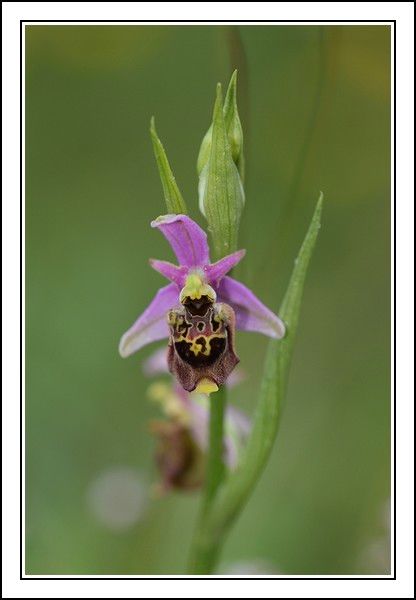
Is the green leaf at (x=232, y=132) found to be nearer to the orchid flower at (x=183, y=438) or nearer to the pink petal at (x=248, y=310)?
the pink petal at (x=248, y=310)

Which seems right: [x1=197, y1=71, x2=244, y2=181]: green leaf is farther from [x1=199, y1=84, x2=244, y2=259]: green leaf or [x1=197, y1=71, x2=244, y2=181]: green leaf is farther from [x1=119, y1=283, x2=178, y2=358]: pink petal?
[x1=119, y1=283, x2=178, y2=358]: pink petal

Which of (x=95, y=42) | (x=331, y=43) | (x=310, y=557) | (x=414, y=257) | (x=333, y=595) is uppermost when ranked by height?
(x=95, y=42)

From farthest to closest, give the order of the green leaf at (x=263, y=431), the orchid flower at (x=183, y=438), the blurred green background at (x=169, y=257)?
the blurred green background at (x=169, y=257), the orchid flower at (x=183, y=438), the green leaf at (x=263, y=431)

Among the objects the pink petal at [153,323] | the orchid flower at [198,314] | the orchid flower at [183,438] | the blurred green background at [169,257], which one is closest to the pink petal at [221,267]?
the orchid flower at [198,314]

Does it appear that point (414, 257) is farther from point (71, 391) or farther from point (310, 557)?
point (71, 391)

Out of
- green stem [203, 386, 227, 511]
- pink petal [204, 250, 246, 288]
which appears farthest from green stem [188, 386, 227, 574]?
pink petal [204, 250, 246, 288]

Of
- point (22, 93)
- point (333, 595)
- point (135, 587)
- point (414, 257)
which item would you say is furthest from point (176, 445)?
point (22, 93)

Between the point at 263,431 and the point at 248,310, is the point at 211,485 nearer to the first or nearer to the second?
the point at 263,431
